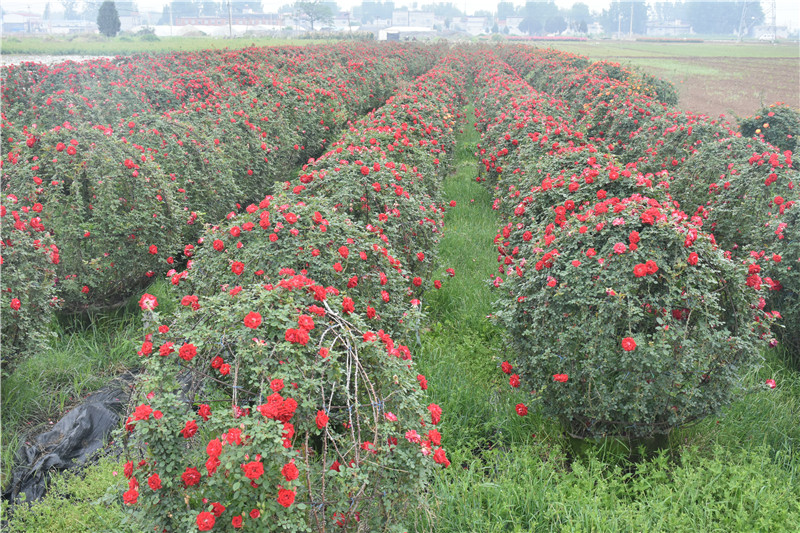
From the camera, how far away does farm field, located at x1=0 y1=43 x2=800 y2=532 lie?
1915 millimetres

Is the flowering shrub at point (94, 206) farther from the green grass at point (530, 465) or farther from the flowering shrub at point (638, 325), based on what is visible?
the flowering shrub at point (638, 325)

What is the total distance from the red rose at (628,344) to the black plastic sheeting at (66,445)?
2.68 metres

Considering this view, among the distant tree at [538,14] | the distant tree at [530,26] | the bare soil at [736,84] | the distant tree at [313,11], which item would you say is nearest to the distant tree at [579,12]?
the distant tree at [538,14]

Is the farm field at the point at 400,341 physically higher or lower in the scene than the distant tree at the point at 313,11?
lower

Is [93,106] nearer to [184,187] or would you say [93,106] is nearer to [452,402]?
[184,187]

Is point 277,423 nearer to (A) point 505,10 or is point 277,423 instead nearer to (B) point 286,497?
(B) point 286,497

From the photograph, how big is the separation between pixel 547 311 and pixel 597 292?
30 centimetres

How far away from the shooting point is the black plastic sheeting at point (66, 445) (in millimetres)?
3000

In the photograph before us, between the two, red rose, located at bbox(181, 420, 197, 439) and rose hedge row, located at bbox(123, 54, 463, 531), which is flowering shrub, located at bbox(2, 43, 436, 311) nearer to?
rose hedge row, located at bbox(123, 54, 463, 531)

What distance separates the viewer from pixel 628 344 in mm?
2449

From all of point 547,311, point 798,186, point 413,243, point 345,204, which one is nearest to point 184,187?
point 345,204

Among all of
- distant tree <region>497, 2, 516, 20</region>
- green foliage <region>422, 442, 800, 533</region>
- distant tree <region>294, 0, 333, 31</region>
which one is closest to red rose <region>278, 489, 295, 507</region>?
green foliage <region>422, 442, 800, 533</region>

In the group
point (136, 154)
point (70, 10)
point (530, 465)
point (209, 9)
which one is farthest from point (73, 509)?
point (209, 9)

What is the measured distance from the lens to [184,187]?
561 cm
